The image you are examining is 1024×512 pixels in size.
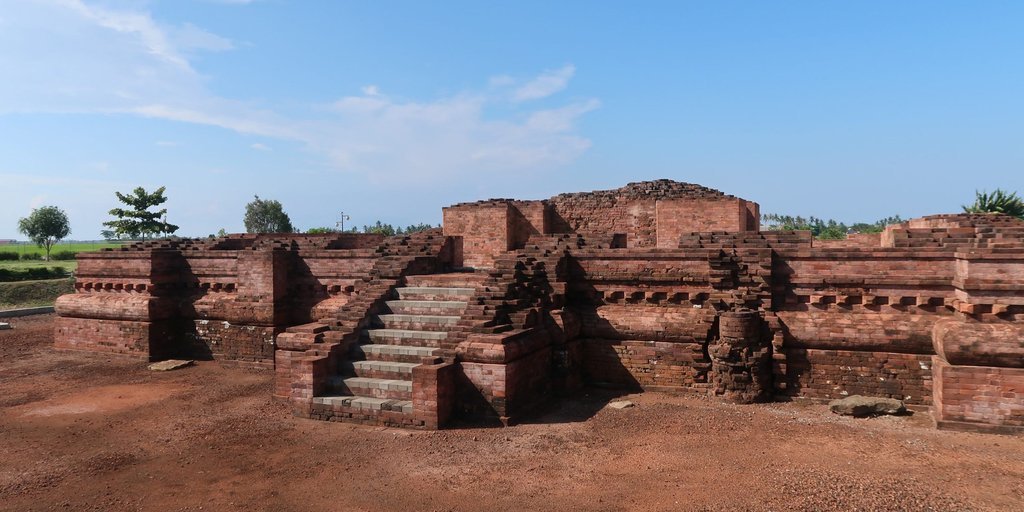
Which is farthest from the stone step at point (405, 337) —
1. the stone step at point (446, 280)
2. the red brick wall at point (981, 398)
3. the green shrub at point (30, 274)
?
the green shrub at point (30, 274)

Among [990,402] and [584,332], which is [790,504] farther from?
[584,332]

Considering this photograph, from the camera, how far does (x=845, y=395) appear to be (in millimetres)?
9531

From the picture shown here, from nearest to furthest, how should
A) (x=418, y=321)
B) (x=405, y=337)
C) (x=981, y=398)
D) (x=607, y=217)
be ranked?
(x=981, y=398) → (x=405, y=337) → (x=418, y=321) → (x=607, y=217)

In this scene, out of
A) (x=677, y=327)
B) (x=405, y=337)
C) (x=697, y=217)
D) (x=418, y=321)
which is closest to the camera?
(x=405, y=337)

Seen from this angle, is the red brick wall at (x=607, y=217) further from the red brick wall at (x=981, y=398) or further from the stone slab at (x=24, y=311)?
the stone slab at (x=24, y=311)

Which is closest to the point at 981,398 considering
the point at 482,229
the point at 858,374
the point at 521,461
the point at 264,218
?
the point at 858,374

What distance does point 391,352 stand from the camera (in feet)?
32.4

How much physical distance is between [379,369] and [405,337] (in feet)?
2.72

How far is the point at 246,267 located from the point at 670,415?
10.4m

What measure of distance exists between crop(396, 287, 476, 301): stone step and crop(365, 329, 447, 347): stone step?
3.39 feet

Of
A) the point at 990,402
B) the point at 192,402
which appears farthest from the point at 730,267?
the point at 192,402

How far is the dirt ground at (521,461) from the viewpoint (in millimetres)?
6223

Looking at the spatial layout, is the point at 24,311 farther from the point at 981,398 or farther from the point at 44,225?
the point at 44,225

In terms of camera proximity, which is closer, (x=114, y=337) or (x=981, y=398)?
(x=981, y=398)
